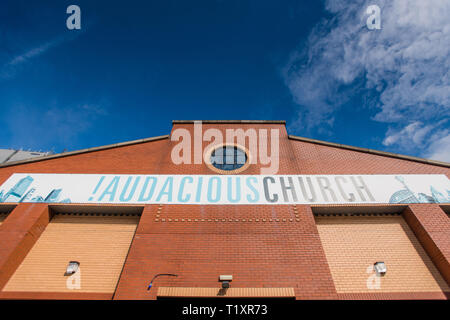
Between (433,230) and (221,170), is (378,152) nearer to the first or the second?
(433,230)

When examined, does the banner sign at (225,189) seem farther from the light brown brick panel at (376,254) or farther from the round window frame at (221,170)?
the light brown brick panel at (376,254)

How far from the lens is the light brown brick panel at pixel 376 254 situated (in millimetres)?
6008

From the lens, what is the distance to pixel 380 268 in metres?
5.99

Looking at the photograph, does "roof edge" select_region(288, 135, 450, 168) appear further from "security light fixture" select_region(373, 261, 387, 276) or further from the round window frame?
"security light fixture" select_region(373, 261, 387, 276)

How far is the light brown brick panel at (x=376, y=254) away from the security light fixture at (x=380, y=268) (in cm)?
16

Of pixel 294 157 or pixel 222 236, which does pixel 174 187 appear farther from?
pixel 294 157

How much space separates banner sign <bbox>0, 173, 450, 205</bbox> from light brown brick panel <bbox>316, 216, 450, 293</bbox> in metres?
0.78

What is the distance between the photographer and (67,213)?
784 centimetres

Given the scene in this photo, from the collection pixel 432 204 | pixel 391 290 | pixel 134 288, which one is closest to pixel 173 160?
pixel 134 288

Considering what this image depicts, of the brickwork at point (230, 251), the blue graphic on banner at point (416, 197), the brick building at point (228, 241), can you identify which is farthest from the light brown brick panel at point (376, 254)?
the brickwork at point (230, 251)

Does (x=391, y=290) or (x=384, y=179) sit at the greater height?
(x=384, y=179)

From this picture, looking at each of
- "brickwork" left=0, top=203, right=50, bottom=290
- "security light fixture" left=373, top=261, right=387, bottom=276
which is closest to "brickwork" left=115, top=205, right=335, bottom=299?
"security light fixture" left=373, top=261, right=387, bottom=276
